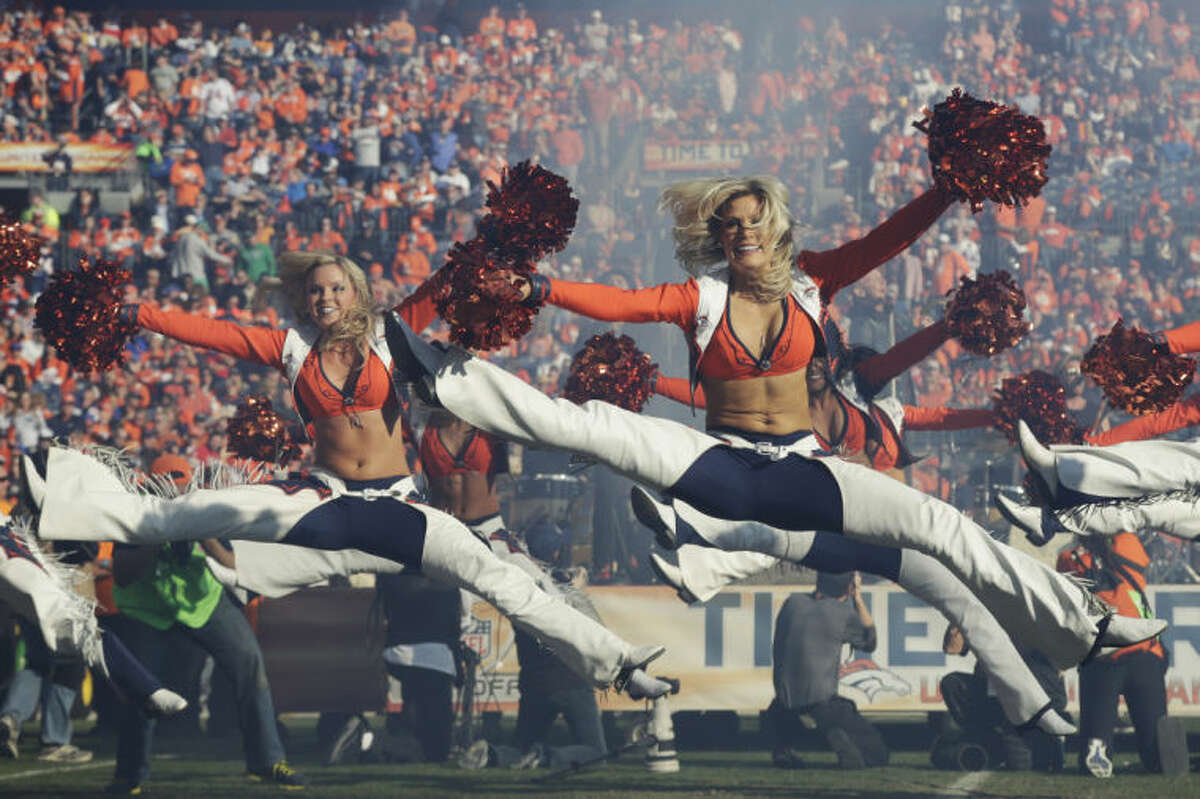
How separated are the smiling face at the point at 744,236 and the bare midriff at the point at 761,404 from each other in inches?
14.8

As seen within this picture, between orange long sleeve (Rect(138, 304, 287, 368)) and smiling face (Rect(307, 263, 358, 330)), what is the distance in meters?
0.17

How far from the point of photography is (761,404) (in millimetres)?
5797

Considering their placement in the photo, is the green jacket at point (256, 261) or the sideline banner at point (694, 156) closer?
the green jacket at point (256, 261)

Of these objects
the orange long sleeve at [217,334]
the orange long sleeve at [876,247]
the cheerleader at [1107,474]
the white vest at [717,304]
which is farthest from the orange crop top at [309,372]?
the cheerleader at [1107,474]

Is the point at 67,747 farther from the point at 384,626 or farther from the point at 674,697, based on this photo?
the point at 674,697

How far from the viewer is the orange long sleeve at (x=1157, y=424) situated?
22.1 ft

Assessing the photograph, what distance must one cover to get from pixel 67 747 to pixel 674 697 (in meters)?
3.15

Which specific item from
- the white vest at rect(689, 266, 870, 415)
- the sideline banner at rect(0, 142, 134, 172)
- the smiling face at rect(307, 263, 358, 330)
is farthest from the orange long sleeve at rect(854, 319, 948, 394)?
the sideline banner at rect(0, 142, 134, 172)

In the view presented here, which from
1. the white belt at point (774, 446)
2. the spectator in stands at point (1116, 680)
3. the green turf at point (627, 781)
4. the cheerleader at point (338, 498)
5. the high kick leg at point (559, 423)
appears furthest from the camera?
the spectator in stands at point (1116, 680)

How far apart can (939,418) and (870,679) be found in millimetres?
1735

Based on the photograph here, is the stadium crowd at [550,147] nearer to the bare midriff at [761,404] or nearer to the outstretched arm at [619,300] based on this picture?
the bare midriff at [761,404]

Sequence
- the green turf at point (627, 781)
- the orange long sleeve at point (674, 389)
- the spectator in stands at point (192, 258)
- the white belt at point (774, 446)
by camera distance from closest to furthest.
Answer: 1. the white belt at point (774, 446)
2. the orange long sleeve at point (674, 389)
3. the green turf at point (627, 781)
4. the spectator in stands at point (192, 258)

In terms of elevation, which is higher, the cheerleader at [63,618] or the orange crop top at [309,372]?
the orange crop top at [309,372]

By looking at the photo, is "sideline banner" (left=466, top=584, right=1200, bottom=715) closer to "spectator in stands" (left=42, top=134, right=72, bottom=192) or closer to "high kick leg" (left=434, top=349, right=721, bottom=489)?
"high kick leg" (left=434, top=349, right=721, bottom=489)
